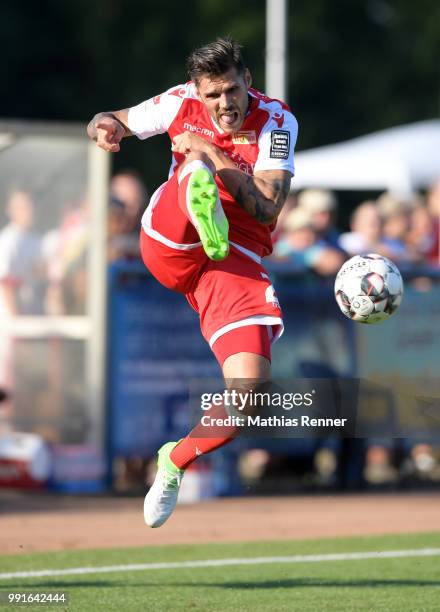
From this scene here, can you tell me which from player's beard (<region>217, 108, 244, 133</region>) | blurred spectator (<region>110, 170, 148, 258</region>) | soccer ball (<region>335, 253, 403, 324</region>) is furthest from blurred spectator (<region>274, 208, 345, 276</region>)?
player's beard (<region>217, 108, 244, 133</region>)

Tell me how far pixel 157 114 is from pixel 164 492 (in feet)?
6.68

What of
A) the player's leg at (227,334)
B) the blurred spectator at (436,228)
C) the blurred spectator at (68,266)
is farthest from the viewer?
the blurred spectator at (436,228)

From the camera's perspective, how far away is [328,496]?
45.1 feet

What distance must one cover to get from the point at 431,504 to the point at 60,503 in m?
3.23

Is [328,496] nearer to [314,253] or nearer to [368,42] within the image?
[314,253]

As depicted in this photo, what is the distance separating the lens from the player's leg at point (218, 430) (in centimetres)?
784

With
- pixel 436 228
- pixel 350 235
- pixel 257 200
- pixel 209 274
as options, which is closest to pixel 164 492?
pixel 209 274

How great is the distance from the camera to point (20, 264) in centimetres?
1394

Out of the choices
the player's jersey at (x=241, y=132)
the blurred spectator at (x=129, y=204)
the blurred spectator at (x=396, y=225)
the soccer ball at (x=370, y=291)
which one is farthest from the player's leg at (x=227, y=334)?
the blurred spectator at (x=396, y=225)

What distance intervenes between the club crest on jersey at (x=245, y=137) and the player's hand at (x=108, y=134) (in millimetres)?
629

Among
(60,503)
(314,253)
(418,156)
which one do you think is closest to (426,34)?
(418,156)

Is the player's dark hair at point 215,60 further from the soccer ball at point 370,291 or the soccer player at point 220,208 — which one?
the soccer ball at point 370,291

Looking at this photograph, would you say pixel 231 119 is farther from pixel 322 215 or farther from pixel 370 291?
pixel 322 215
